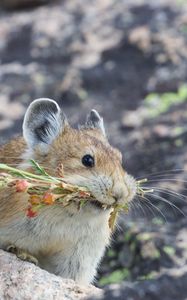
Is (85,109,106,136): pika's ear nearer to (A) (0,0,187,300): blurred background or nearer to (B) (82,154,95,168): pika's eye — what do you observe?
(B) (82,154,95,168): pika's eye

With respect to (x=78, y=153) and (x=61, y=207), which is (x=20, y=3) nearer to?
(x=78, y=153)

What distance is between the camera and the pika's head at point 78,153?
24.3 feet

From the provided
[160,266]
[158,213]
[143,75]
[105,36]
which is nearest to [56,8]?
[105,36]

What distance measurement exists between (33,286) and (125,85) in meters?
7.51

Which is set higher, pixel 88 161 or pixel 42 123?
pixel 42 123

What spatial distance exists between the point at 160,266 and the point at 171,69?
5100mm

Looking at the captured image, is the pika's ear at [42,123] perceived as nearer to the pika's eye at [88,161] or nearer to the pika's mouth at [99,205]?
the pika's eye at [88,161]

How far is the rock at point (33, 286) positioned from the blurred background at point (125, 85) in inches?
107

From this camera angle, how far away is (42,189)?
7078mm

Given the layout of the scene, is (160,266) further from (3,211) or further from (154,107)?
(154,107)

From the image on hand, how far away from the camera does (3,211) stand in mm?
7930

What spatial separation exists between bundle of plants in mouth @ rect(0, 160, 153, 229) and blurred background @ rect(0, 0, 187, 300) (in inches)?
101

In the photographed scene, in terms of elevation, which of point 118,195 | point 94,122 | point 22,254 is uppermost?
point 94,122

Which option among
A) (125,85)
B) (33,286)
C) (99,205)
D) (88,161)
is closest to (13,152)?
(88,161)
